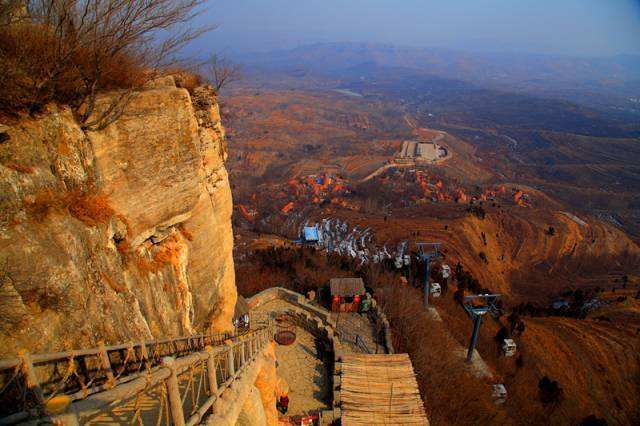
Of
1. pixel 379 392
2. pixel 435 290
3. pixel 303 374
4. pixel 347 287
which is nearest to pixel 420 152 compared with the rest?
pixel 435 290

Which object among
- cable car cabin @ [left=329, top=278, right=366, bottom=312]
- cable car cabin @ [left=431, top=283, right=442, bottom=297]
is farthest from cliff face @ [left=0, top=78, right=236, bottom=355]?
cable car cabin @ [left=431, top=283, right=442, bottom=297]

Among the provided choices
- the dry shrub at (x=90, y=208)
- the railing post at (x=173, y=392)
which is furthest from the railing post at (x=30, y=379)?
the dry shrub at (x=90, y=208)

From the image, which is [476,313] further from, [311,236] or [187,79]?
[311,236]

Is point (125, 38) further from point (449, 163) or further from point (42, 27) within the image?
point (449, 163)

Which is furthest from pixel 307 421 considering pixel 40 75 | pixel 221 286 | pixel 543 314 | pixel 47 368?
pixel 543 314

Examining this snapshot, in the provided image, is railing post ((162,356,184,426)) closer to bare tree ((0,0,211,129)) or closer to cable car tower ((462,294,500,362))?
bare tree ((0,0,211,129))

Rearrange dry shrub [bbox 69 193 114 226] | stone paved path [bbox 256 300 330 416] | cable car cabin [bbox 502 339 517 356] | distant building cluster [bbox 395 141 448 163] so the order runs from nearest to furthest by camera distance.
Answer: dry shrub [bbox 69 193 114 226], stone paved path [bbox 256 300 330 416], cable car cabin [bbox 502 339 517 356], distant building cluster [bbox 395 141 448 163]

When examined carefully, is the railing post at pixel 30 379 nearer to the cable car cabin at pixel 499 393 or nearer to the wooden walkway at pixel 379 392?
the wooden walkway at pixel 379 392
